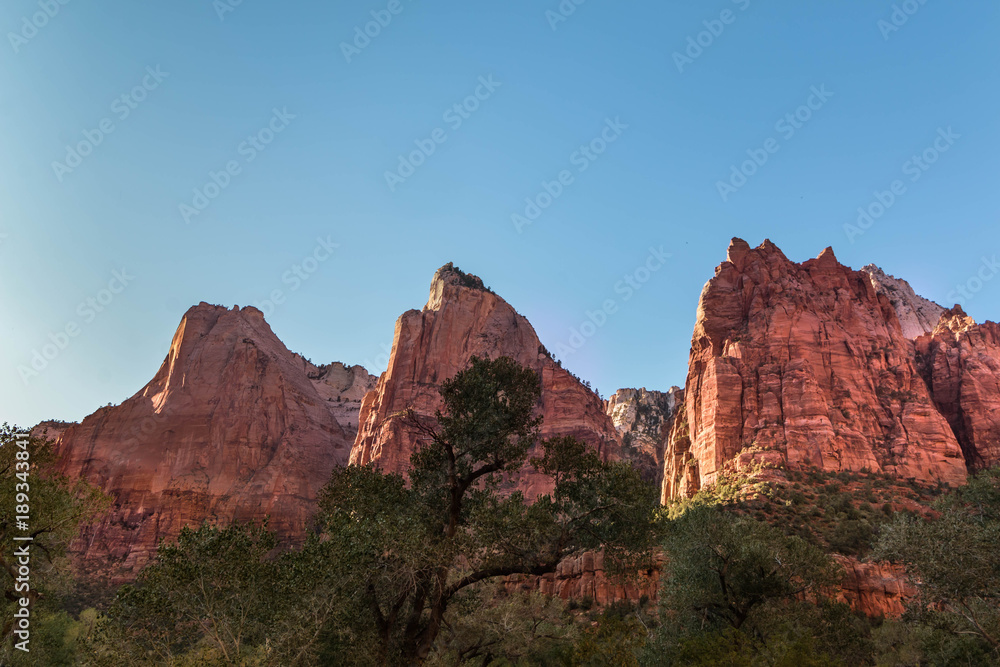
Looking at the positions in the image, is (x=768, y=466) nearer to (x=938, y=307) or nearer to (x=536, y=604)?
(x=536, y=604)

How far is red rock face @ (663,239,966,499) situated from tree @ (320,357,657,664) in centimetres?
4701

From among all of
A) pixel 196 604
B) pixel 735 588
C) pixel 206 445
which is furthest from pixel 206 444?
pixel 196 604

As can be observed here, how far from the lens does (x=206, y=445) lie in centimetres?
8656

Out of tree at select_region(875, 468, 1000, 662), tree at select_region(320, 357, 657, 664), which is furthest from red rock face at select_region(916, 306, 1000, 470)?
tree at select_region(320, 357, 657, 664)

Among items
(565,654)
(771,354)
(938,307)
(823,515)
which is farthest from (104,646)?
(938,307)

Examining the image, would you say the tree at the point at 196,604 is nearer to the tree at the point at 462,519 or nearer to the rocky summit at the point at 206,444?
the tree at the point at 462,519

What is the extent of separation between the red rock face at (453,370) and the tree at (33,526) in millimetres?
61558

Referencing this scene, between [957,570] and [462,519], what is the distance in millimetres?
14363

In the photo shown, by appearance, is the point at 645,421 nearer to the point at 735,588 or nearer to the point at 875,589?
the point at 875,589

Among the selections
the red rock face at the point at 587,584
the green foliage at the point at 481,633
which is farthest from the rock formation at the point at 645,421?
the green foliage at the point at 481,633

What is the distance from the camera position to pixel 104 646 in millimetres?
13031

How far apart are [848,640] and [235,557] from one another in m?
27.3

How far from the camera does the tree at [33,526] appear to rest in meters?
16.4

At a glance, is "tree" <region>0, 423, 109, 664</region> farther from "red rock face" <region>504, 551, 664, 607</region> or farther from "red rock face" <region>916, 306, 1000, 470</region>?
"red rock face" <region>916, 306, 1000, 470</region>
